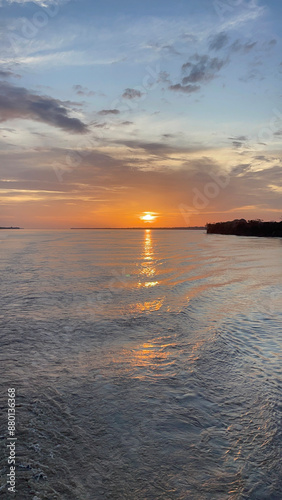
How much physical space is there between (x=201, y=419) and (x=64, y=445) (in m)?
2.40

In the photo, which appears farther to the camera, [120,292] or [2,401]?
[120,292]

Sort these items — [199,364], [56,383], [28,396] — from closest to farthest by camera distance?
[28,396] < [56,383] < [199,364]

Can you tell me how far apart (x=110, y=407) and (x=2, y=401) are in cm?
203

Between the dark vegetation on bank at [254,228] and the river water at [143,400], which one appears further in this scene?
the dark vegetation on bank at [254,228]

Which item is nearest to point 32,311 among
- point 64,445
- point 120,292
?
point 120,292

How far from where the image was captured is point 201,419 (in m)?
5.68

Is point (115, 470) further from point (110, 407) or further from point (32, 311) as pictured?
point (32, 311)

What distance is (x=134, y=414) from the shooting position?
5820 millimetres

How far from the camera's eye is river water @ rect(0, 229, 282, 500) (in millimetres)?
4203

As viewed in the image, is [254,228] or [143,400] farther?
[254,228]

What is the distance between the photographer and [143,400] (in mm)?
6305

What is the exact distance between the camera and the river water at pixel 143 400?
4.20 m

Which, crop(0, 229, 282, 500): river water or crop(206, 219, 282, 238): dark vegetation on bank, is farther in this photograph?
Answer: crop(206, 219, 282, 238): dark vegetation on bank

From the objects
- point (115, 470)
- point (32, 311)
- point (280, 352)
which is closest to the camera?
point (115, 470)
